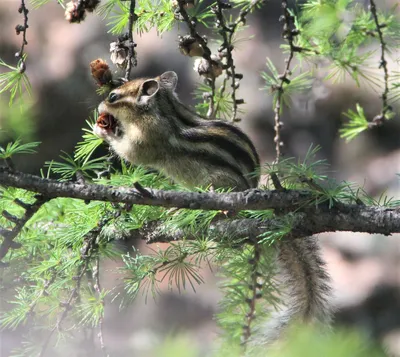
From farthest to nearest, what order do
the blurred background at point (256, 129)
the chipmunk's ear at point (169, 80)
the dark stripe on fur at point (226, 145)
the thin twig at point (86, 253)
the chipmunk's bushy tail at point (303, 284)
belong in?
1. the blurred background at point (256, 129)
2. the chipmunk's ear at point (169, 80)
3. the dark stripe on fur at point (226, 145)
4. the chipmunk's bushy tail at point (303, 284)
5. the thin twig at point (86, 253)

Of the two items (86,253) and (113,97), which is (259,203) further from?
(113,97)

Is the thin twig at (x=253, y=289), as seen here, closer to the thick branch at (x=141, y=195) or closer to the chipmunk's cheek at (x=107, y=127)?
the thick branch at (x=141, y=195)

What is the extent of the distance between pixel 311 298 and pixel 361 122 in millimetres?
390

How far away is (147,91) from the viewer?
1.28 meters

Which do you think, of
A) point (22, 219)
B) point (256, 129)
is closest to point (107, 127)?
point (22, 219)

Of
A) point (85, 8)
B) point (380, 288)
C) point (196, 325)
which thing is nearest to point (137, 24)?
point (85, 8)

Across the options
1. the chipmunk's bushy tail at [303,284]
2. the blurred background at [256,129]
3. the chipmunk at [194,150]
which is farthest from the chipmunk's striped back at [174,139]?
the blurred background at [256,129]

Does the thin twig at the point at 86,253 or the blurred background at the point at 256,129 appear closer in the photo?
the thin twig at the point at 86,253

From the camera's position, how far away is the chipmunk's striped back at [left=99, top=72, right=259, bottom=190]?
1179 millimetres

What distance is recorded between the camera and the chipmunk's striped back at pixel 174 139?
118 cm

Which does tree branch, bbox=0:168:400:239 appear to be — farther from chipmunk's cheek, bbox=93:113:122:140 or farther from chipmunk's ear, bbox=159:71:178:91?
chipmunk's ear, bbox=159:71:178:91

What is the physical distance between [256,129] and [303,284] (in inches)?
62.3

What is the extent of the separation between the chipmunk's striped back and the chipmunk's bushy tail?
6.7 inches

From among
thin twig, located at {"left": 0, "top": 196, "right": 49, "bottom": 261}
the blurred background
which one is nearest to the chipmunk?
thin twig, located at {"left": 0, "top": 196, "right": 49, "bottom": 261}
